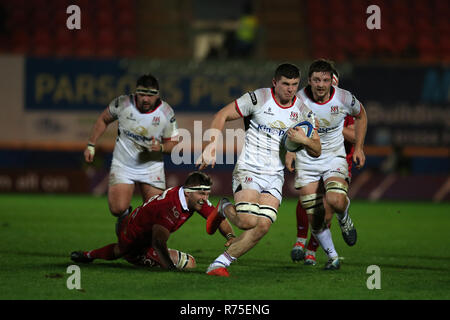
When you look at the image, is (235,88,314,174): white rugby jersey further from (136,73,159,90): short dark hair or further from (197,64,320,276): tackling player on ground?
(136,73,159,90): short dark hair

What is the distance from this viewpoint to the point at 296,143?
7562 millimetres

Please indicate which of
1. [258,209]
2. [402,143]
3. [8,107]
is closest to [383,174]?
[402,143]

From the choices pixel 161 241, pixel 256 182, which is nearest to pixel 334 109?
pixel 256 182

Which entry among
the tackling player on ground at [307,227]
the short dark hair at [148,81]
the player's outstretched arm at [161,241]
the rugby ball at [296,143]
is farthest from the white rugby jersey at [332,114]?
the player's outstretched arm at [161,241]

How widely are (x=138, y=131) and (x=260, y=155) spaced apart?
82.6 inches

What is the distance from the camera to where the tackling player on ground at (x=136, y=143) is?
9219 mm

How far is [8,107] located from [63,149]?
1825 millimetres

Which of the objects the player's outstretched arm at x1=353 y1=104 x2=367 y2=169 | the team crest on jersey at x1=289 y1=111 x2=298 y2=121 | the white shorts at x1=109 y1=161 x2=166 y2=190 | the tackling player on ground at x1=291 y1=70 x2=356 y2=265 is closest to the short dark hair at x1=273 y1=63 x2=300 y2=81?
the team crest on jersey at x1=289 y1=111 x2=298 y2=121

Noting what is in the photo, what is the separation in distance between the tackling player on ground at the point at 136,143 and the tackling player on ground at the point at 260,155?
5.77 ft

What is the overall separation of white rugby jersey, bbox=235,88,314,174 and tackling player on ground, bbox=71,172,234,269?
0.52 meters

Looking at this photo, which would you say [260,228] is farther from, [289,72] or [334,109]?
[334,109]

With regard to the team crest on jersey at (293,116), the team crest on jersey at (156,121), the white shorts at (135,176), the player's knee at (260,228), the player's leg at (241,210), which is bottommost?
the player's knee at (260,228)

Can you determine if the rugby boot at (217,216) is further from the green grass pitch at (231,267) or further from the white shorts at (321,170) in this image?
the white shorts at (321,170)

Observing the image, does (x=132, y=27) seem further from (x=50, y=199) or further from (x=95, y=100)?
(x=50, y=199)
